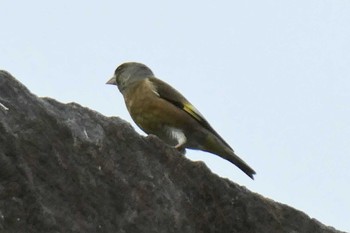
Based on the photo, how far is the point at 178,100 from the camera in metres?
9.69

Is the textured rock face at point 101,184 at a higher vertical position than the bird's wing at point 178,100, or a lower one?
lower

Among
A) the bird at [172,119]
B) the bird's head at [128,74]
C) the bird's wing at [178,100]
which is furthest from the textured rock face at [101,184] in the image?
the bird's head at [128,74]

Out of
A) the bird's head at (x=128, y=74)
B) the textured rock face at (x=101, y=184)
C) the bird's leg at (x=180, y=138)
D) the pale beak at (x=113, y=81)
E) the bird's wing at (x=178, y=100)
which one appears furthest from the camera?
the pale beak at (x=113, y=81)

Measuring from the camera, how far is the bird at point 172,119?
9.14 meters

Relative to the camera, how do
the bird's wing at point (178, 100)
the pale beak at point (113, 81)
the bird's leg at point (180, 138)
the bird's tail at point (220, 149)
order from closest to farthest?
the bird's leg at point (180, 138) < the bird's tail at point (220, 149) < the bird's wing at point (178, 100) < the pale beak at point (113, 81)

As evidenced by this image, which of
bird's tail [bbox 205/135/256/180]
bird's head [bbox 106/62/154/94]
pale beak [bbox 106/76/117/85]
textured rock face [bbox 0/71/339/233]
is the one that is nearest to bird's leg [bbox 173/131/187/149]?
bird's tail [bbox 205/135/256/180]

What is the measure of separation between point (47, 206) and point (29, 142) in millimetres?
394

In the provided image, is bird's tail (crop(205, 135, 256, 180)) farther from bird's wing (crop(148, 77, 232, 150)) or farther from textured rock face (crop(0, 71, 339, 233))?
textured rock face (crop(0, 71, 339, 233))

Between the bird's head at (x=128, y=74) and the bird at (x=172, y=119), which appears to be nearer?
the bird at (x=172, y=119)

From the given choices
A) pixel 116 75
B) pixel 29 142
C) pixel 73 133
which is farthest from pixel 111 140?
pixel 116 75

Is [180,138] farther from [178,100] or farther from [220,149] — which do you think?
[178,100]

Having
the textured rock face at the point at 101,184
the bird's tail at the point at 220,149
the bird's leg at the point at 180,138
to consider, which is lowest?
the textured rock face at the point at 101,184

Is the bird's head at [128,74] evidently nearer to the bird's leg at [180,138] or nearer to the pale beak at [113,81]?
the pale beak at [113,81]

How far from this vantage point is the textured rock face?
488 centimetres
